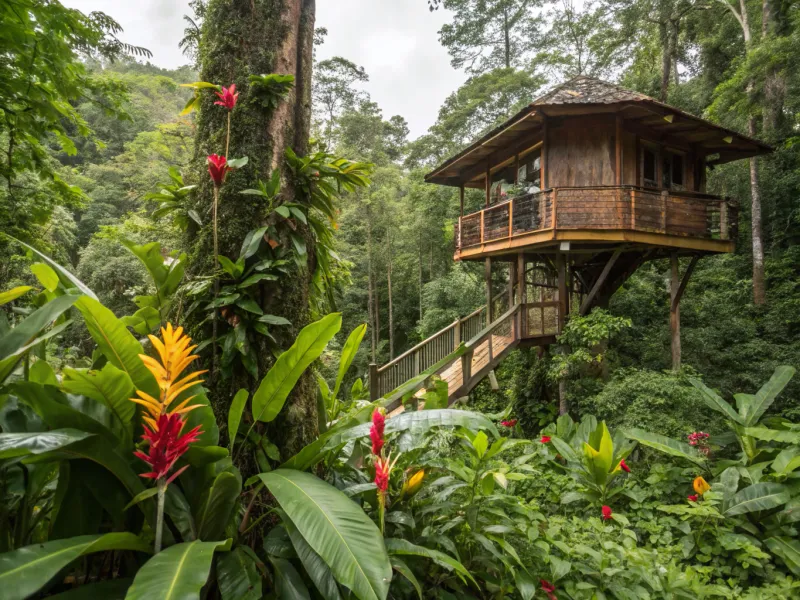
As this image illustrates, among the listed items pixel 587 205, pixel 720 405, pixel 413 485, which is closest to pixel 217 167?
pixel 413 485

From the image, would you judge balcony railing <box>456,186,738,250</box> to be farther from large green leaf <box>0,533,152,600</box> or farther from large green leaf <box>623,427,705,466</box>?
large green leaf <box>0,533,152,600</box>

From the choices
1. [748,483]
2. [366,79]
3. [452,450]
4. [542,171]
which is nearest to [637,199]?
[542,171]

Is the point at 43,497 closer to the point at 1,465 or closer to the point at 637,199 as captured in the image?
the point at 1,465

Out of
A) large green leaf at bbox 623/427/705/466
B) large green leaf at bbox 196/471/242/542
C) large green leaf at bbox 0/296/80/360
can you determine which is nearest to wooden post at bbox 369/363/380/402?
large green leaf at bbox 623/427/705/466

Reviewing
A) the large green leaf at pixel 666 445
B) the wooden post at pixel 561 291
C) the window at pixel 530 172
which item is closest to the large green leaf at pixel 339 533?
the large green leaf at pixel 666 445

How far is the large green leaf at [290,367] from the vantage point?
1586 millimetres

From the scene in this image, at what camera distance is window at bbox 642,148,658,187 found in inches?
354

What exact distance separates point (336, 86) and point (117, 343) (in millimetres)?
24836

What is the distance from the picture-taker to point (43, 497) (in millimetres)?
1642

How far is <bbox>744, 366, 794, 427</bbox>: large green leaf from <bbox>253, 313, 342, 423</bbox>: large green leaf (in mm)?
5068

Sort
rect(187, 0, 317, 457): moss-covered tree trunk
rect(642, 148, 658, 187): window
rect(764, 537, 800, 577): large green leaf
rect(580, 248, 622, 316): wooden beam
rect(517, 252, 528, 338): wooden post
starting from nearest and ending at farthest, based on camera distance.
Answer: rect(187, 0, 317, 457): moss-covered tree trunk → rect(764, 537, 800, 577): large green leaf → rect(580, 248, 622, 316): wooden beam → rect(517, 252, 528, 338): wooden post → rect(642, 148, 658, 187): window

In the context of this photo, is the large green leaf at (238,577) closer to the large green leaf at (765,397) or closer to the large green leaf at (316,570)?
the large green leaf at (316,570)

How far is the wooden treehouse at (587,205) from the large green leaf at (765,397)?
11.3 feet

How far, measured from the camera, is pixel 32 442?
1099mm
